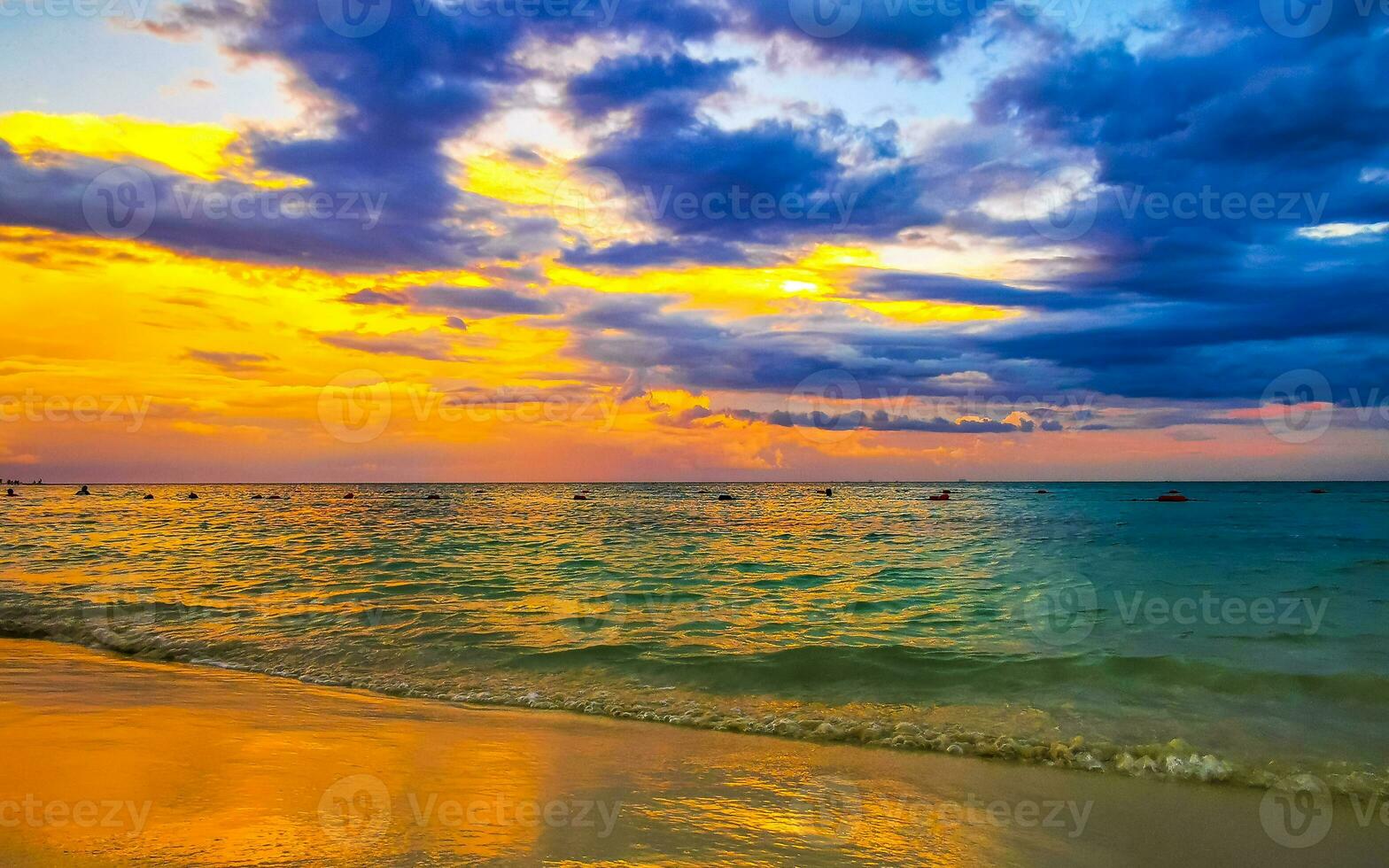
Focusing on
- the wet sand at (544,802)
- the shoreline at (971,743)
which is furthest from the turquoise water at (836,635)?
the wet sand at (544,802)

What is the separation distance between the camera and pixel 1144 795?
688cm

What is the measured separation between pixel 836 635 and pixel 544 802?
842cm

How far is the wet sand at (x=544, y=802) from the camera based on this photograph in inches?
197

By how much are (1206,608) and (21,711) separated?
2017 cm

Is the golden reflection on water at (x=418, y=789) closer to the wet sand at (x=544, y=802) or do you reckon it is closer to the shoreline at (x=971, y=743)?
the wet sand at (x=544, y=802)

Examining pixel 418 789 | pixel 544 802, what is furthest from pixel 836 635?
pixel 418 789

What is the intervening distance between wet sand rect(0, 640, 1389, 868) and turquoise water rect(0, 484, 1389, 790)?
1.13 metres

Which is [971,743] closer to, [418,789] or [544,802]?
[544,802]

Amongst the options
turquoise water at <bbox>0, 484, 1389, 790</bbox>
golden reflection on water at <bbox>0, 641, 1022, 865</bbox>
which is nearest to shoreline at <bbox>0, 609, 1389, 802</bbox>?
turquoise water at <bbox>0, 484, 1389, 790</bbox>

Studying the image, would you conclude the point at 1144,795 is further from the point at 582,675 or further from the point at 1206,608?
the point at 1206,608

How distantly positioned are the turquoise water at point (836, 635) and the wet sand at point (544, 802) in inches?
44.3

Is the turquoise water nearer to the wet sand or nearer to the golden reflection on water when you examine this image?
the wet sand

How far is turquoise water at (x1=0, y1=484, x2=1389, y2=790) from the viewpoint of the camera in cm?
877

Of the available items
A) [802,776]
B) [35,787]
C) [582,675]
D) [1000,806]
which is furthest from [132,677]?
[1000,806]
